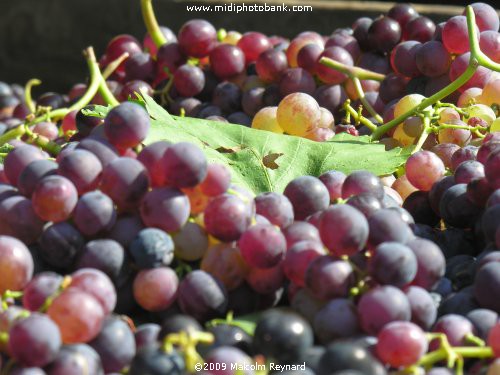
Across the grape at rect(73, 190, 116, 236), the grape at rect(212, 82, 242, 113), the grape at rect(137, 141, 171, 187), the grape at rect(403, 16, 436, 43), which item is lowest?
the grape at rect(212, 82, 242, 113)

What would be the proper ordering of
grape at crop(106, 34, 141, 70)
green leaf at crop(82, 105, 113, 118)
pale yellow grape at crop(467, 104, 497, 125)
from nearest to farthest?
1. green leaf at crop(82, 105, 113, 118)
2. pale yellow grape at crop(467, 104, 497, 125)
3. grape at crop(106, 34, 141, 70)

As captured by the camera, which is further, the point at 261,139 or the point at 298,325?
the point at 261,139

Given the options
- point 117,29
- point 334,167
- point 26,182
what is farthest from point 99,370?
point 117,29

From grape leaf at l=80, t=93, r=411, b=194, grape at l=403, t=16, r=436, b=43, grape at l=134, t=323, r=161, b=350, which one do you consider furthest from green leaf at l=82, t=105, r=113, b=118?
grape at l=403, t=16, r=436, b=43

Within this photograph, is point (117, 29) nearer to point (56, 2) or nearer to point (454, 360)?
point (56, 2)

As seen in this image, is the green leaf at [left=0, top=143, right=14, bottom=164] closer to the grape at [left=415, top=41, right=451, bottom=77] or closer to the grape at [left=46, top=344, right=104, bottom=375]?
the grape at [left=46, top=344, right=104, bottom=375]
